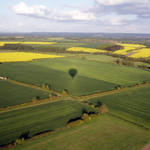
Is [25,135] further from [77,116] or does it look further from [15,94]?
[15,94]

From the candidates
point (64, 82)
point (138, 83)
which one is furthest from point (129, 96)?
point (64, 82)

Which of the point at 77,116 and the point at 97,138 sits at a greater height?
the point at 77,116

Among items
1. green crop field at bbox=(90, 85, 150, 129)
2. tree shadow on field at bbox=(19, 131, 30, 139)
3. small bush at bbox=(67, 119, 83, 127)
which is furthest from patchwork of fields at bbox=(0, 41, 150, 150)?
small bush at bbox=(67, 119, 83, 127)

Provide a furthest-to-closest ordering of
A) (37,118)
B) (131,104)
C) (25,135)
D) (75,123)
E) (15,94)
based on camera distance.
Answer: (15,94) → (131,104) → (37,118) → (75,123) → (25,135)

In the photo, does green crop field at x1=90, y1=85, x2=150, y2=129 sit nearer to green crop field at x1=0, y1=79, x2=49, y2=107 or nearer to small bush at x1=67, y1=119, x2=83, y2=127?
small bush at x1=67, y1=119, x2=83, y2=127

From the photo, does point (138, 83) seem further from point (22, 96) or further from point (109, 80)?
point (22, 96)

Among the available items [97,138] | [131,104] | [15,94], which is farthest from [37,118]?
[131,104]
